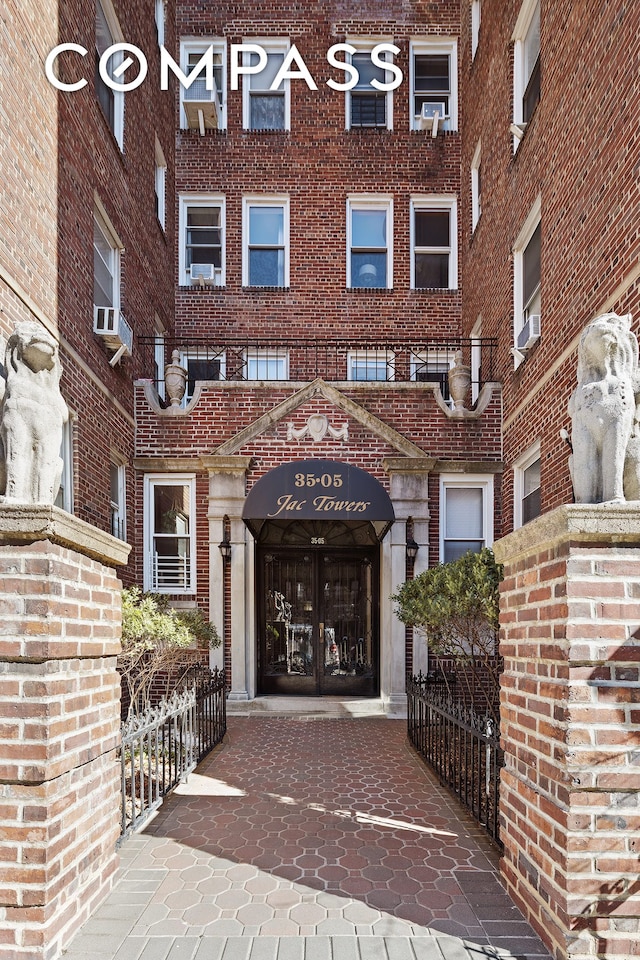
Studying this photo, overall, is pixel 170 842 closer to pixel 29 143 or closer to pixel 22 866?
pixel 22 866

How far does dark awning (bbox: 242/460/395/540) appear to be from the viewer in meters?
8.91

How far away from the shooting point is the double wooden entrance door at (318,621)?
36.1 feet

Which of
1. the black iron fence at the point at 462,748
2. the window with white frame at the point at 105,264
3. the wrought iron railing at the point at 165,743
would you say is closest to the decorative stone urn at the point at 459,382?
the black iron fence at the point at 462,748

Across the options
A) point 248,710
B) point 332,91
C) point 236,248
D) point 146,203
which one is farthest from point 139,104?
point 248,710

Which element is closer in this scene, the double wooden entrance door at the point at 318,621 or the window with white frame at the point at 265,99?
the double wooden entrance door at the point at 318,621

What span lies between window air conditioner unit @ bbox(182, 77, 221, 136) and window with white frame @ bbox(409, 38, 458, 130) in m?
4.24

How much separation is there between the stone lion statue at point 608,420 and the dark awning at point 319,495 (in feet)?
18.7

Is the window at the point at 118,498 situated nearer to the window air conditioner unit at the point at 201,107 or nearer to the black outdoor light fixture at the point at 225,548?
the black outdoor light fixture at the point at 225,548

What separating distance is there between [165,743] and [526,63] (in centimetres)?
1058

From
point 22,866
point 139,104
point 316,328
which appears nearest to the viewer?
point 22,866

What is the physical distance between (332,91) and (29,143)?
9399 millimetres

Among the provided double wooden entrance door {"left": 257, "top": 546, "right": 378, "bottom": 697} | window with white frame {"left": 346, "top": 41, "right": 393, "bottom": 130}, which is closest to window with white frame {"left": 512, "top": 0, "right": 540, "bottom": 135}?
window with white frame {"left": 346, "top": 41, "right": 393, "bottom": 130}

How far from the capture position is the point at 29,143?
21.7 ft

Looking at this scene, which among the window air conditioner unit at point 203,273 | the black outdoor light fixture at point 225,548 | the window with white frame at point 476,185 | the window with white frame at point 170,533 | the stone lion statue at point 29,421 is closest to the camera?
the stone lion statue at point 29,421
